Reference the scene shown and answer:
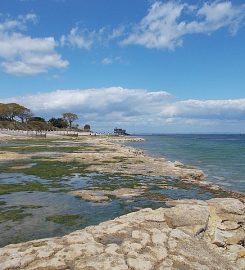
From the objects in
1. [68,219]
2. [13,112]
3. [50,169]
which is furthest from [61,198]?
[13,112]

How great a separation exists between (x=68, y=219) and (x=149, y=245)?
849 cm

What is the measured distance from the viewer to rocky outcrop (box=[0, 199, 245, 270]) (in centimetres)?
1034

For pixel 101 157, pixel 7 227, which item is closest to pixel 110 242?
pixel 7 227

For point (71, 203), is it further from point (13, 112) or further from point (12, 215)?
point (13, 112)

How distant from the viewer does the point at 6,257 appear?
419 inches

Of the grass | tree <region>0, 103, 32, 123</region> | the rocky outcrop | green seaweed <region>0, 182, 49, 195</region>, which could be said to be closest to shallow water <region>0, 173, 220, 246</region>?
the grass

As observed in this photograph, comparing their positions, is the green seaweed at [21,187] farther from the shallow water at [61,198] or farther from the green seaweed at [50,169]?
the green seaweed at [50,169]

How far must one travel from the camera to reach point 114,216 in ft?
64.7

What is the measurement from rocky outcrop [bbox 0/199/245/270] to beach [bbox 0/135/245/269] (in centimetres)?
3

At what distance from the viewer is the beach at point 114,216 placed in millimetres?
10789

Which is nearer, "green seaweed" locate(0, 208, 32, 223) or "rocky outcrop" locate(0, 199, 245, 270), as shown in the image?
"rocky outcrop" locate(0, 199, 245, 270)

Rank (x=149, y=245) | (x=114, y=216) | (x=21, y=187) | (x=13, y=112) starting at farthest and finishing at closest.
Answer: (x=13, y=112) < (x=21, y=187) < (x=114, y=216) < (x=149, y=245)

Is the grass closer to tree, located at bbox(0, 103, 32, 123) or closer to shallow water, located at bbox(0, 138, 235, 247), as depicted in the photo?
shallow water, located at bbox(0, 138, 235, 247)

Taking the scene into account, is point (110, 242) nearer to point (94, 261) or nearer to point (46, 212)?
point (94, 261)
